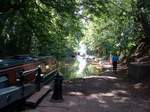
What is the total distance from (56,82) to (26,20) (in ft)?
21.3

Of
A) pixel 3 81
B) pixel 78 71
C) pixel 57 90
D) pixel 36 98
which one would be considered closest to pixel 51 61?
pixel 57 90

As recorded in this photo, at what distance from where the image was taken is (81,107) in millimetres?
10445

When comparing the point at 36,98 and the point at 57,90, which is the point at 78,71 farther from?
the point at 36,98

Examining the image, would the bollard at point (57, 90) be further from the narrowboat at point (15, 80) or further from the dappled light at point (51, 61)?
the narrowboat at point (15, 80)

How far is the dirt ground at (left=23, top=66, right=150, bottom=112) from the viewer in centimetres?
1024

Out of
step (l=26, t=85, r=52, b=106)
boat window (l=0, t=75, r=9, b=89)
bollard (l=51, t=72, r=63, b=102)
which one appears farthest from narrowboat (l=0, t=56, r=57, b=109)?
bollard (l=51, t=72, r=63, b=102)

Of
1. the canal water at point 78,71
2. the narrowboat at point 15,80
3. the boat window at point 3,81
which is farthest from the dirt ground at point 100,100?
the canal water at point 78,71

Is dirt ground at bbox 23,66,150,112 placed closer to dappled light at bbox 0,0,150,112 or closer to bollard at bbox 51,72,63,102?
dappled light at bbox 0,0,150,112

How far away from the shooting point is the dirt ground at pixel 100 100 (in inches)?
403

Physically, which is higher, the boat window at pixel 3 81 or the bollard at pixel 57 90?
the boat window at pixel 3 81

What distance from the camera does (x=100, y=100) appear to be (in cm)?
1194

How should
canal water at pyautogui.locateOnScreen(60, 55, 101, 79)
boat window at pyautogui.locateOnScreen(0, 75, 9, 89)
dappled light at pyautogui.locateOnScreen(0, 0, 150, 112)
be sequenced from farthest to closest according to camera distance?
canal water at pyautogui.locateOnScreen(60, 55, 101, 79) → dappled light at pyautogui.locateOnScreen(0, 0, 150, 112) → boat window at pyautogui.locateOnScreen(0, 75, 9, 89)

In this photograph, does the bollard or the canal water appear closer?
the bollard

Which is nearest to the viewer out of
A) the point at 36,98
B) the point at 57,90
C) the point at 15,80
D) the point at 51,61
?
the point at 15,80
